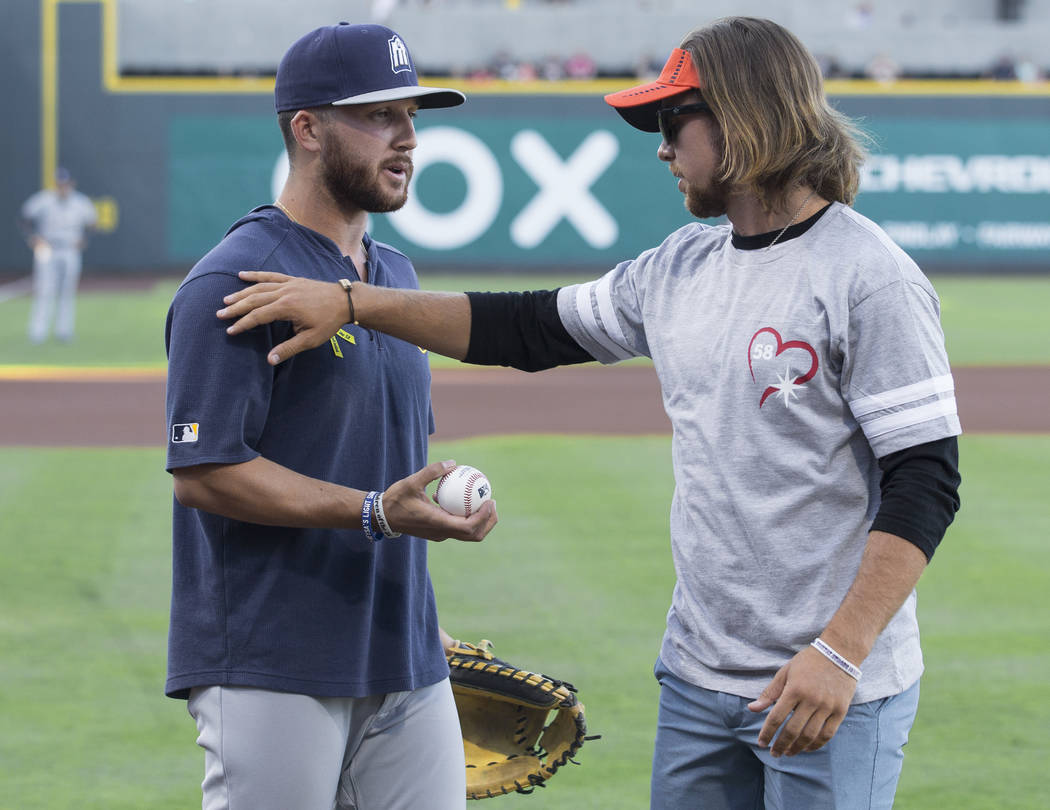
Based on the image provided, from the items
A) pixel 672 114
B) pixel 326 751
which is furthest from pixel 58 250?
pixel 672 114

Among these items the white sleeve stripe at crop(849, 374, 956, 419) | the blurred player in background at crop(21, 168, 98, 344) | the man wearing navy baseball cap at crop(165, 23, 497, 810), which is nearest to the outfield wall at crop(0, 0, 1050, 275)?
the blurred player in background at crop(21, 168, 98, 344)

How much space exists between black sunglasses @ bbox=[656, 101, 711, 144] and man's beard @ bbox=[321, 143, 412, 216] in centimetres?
65

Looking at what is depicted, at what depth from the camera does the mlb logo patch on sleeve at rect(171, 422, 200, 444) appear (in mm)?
2898

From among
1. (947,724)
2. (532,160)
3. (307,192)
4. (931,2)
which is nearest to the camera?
(307,192)

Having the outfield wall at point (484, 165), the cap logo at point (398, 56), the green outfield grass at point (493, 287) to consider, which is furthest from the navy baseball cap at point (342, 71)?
the outfield wall at point (484, 165)

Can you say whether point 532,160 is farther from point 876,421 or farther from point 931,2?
point 876,421

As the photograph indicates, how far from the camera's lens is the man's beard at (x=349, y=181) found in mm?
3229

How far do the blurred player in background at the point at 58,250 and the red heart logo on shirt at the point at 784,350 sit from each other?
17161 millimetres

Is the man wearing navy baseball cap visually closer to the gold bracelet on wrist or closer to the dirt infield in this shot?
the gold bracelet on wrist

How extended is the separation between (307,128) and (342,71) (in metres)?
0.16

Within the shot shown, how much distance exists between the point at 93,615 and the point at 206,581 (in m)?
4.50

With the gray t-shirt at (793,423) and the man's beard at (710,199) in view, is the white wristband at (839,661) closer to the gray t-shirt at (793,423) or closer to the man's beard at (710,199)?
the gray t-shirt at (793,423)

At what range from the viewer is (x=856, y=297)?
276 cm

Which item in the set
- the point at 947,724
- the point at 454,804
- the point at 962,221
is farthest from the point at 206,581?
the point at 962,221
